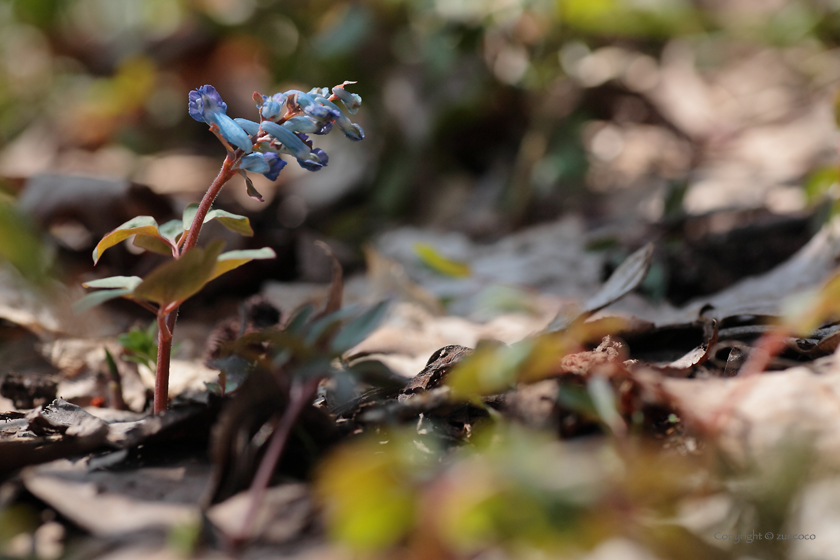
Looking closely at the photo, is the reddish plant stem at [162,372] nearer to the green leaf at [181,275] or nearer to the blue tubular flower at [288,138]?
the green leaf at [181,275]

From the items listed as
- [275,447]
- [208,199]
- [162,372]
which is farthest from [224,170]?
[275,447]

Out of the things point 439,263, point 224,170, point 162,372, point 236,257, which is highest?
point 224,170

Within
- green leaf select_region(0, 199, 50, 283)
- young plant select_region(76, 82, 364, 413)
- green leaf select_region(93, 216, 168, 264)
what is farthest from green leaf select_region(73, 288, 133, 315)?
green leaf select_region(0, 199, 50, 283)

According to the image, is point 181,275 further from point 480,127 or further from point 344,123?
point 480,127

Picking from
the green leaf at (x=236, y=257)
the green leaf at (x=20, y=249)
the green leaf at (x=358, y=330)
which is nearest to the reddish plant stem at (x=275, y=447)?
the green leaf at (x=358, y=330)

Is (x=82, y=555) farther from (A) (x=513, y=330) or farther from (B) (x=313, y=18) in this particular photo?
(B) (x=313, y=18)

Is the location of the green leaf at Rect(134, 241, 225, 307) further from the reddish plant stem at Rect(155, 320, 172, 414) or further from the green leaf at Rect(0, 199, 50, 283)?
the green leaf at Rect(0, 199, 50, 283)

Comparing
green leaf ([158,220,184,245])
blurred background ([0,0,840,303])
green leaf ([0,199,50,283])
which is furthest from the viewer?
blurred background ([0,0,840,303])
